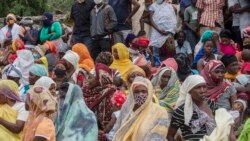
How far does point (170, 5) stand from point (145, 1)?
49cm

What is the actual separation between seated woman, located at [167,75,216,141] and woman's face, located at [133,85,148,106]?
18.7 inches

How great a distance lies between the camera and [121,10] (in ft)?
60.6

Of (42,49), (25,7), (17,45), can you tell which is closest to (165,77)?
(42,49)

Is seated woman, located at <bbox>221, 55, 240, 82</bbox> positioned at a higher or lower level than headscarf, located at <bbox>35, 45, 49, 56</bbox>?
higher

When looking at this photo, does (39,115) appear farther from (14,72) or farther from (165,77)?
(14,72)

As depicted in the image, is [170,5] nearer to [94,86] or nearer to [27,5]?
[94,86]

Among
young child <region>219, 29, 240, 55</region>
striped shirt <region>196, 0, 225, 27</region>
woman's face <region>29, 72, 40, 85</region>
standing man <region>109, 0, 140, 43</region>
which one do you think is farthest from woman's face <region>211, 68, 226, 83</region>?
standing man <region>109, 0, 140, 43</region>

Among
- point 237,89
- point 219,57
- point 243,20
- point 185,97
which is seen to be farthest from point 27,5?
point 185,97

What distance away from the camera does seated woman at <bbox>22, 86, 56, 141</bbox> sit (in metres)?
10.4

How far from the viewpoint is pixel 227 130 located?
426 inches

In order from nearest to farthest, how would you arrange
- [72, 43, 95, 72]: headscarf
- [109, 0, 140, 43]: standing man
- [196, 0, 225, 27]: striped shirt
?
[72, 43, 95, 72]: headscarf
[196, 0, 225, 27]: striped shirt
[109, 0, 140, 43]: standing man

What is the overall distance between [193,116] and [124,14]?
7507mm

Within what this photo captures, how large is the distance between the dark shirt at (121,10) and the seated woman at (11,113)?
6.76 metres

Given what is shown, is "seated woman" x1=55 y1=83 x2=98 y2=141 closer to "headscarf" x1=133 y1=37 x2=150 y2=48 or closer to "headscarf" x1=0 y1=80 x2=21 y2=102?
"headscarf" x1=0 y1=80 x2=21 y2=102
